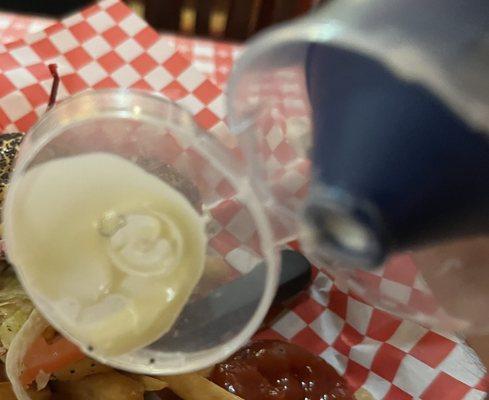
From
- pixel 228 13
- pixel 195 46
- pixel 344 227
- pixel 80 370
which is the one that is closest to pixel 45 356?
pixel 80 370

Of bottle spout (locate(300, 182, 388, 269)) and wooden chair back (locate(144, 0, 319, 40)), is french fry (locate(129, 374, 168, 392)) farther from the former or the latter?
wooden chair back (locate(144, 0, 319, 40))

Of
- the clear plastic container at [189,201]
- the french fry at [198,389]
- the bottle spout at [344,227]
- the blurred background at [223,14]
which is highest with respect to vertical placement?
the bottle spout at [344,227]

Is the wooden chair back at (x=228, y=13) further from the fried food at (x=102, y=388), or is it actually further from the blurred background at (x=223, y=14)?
the fried food at (x=102, y=388)

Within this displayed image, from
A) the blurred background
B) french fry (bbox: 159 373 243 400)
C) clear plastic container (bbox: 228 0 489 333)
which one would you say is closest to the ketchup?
french fry (bbox: 159 373 243 400)

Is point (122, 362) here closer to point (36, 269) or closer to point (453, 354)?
point (36, 269)

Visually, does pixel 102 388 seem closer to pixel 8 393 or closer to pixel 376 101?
pixel 8 393

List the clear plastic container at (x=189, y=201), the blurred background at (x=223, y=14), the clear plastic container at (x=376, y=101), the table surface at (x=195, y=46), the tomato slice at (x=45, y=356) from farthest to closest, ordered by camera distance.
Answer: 1. the blurred background at (x=223, y=14)
2. the table surface at (x=195, y=46)
3. the tomato slice at (x=45, y=356)
4. the clear plastic container at (x=189, y=201)
5. the clear plastic container at (x=376, y=101)

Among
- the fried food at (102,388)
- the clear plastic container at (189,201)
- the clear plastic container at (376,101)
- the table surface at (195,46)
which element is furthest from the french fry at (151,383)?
the table surface at (195,46)

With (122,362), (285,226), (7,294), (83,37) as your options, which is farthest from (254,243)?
(83,37)
